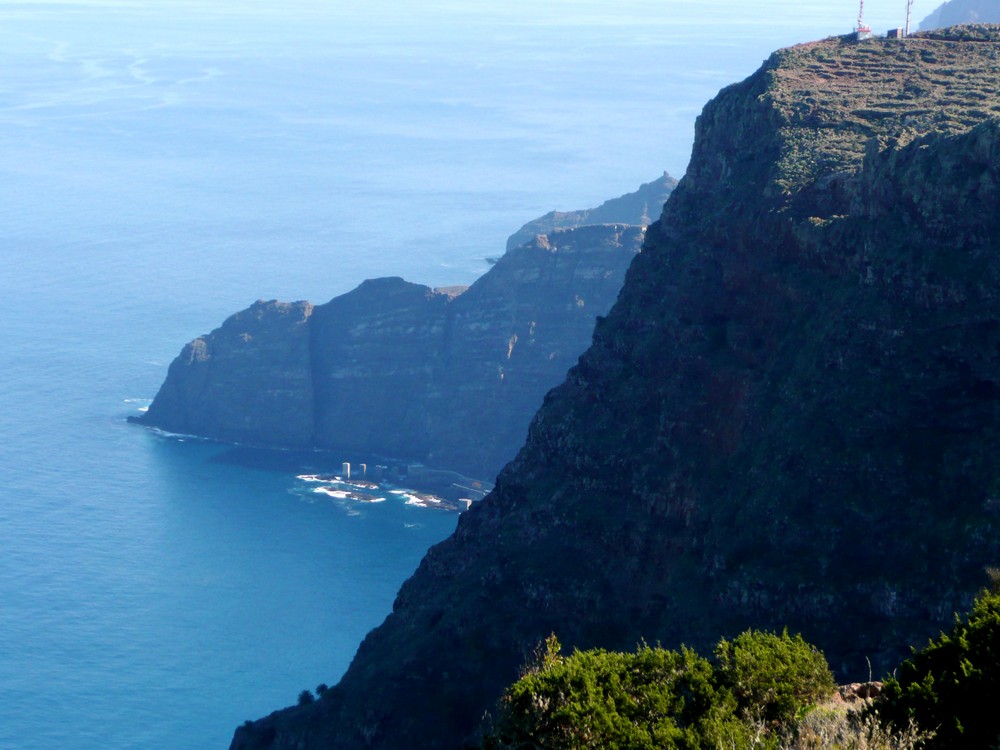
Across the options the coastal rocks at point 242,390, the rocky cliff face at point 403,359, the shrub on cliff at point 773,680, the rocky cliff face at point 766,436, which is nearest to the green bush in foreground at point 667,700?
the shrub on cliff at point 773,680

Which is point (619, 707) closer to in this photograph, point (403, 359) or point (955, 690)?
point (955, 690)

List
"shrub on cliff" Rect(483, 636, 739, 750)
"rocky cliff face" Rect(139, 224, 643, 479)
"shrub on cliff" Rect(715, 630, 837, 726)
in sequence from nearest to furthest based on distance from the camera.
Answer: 1. "shrub on cliff" Rect(483, 636, 739, 750)
2. "shrub on cliff" Rect(715, 630, 837, 726)
3. "rocky cliff face" Rect(139, 224, 643, 479)

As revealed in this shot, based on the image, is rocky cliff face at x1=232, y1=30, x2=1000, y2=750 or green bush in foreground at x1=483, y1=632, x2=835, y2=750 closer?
green bush in foreground at x1=483, y1=632, x2=835, y2=750

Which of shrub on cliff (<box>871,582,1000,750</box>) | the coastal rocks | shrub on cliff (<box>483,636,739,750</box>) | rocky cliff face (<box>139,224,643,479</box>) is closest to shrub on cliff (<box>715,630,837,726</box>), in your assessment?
shrub on cliff (<box>483,636,739,750</box>)

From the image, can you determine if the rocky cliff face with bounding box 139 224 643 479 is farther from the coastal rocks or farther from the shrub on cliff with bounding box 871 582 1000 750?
the shrub on cliff with bounding box 871 582 1000 750

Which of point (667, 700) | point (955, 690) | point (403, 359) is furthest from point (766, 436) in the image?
point (403, 359)

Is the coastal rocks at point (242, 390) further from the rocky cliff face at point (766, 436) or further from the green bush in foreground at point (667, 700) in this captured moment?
the green bush in foreground at point (667, 700)

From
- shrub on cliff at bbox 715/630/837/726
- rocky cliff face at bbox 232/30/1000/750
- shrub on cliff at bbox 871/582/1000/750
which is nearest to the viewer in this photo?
shrub on cliff at bbox 871/582/1000/750

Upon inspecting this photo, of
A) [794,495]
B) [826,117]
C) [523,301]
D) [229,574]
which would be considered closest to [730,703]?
[794,495]
